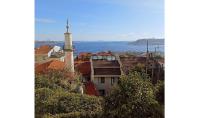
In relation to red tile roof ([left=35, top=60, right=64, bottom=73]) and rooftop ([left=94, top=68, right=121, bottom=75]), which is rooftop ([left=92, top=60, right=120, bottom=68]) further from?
red tile roof ([left=35, top=60, right=64, bottom=73])

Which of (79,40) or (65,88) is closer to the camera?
(79,40)

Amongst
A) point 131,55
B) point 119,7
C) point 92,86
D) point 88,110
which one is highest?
point 119,7

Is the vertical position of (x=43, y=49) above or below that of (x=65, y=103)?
above

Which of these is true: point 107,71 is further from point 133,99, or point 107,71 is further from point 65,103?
point 65,103

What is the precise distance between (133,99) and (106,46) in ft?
1.50

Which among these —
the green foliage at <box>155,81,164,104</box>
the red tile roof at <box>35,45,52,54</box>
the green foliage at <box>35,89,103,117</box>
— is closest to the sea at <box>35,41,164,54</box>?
the red tile roof at <box>35,45,52,54</box>

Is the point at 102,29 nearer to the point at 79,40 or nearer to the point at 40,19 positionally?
the point at 79,40

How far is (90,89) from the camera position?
282cm

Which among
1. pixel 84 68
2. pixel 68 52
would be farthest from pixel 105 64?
pixel 68 52

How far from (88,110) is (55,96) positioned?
30cm

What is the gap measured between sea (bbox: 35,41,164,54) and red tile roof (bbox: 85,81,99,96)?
263 millimetres

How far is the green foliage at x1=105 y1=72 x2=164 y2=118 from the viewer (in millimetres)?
2682
